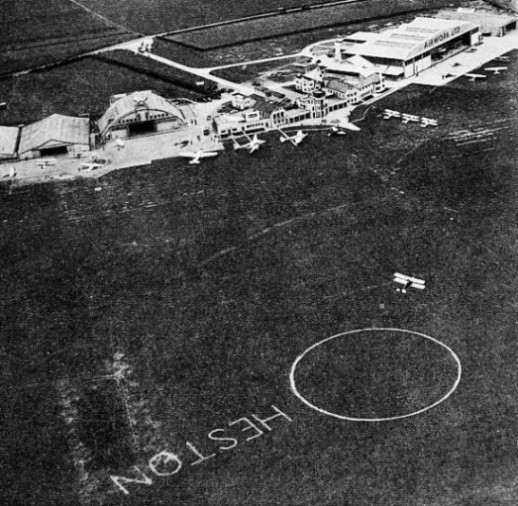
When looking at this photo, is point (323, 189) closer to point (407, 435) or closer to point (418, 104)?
point (418, 104)

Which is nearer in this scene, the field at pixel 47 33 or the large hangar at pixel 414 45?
the large hangar at pixel 414 45

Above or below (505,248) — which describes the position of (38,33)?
above

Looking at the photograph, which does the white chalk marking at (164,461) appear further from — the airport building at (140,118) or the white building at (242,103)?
the white building at (242,103)

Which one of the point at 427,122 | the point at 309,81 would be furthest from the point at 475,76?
the point at 309,81

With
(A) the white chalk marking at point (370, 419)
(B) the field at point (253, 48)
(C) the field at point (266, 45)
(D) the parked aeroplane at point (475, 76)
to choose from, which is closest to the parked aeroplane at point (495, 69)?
(D) the parked aeroplane at point (475, 76)

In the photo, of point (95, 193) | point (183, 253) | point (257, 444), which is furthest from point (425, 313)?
point (95, 193)

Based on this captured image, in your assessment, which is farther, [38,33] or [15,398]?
[38,33]
